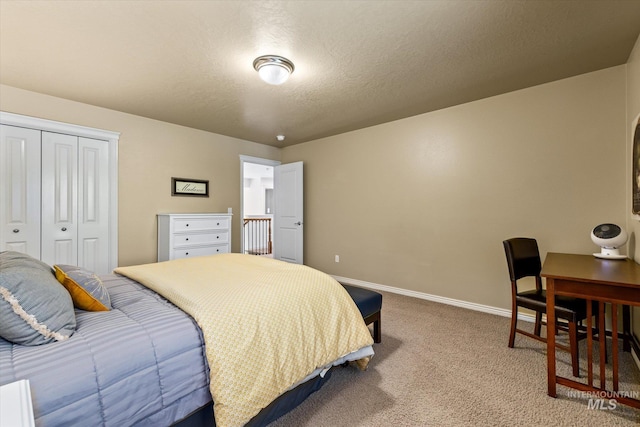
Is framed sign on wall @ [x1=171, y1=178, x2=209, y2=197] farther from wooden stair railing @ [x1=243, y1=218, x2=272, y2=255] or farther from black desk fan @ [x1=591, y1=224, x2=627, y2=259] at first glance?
black desk fan @ [x1=591, y1=224, x2=627, y2=259]

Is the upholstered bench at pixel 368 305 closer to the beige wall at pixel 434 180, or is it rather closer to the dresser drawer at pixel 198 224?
the beige wall at pixel 434 180

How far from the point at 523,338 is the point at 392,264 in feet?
5.62

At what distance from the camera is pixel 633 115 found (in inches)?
86.4

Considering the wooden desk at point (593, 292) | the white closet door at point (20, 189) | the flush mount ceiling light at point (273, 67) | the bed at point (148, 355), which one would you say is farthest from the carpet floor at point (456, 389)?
the white closet door at point (20, 189)

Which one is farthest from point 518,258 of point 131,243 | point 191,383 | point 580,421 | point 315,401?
point 131,243

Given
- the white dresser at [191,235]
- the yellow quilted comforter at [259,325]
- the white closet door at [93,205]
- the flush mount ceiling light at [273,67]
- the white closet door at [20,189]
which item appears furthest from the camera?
the white dresser at [191,235]

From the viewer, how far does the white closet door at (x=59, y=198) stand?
304cm

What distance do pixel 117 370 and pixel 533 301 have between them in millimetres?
2570

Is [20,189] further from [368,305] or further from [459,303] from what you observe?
[459,303]

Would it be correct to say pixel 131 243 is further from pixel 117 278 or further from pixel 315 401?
pixel 315 401

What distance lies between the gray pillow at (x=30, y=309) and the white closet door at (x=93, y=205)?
2494 millimetres

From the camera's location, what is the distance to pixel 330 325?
5.57 feet


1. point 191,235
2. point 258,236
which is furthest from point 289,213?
point 258,236

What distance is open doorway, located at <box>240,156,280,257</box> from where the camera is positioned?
7738 mm
